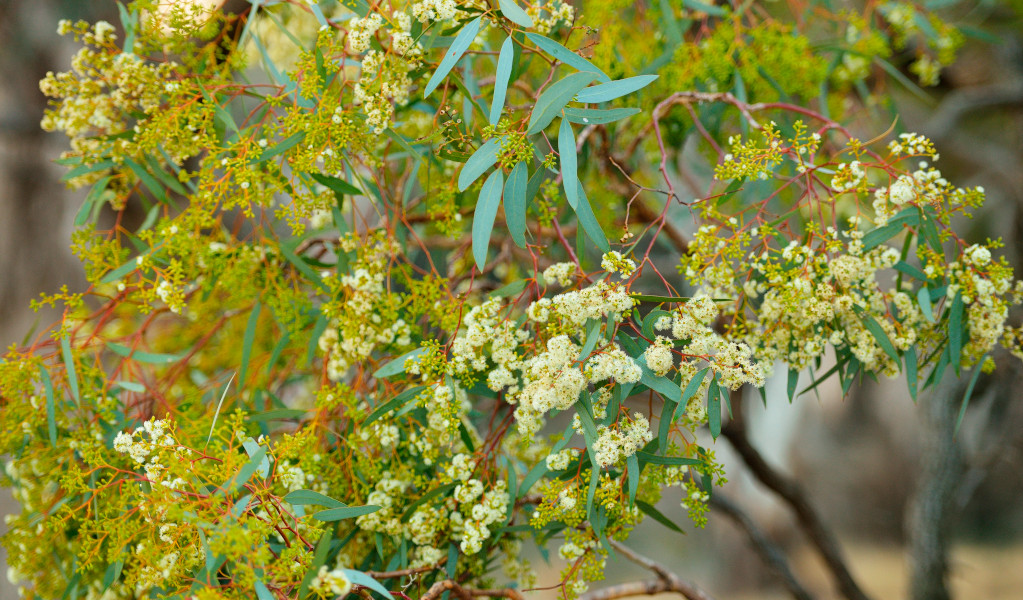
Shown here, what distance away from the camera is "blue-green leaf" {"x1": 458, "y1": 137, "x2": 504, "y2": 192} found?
48cm

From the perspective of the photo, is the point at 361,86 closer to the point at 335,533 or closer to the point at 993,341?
the point at 335,533

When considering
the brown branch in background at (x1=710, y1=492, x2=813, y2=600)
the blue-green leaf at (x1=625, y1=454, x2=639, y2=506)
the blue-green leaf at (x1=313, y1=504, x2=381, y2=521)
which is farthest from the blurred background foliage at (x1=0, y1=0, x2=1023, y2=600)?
the blue-green leaf at (x1=313, y1=504, x2=381, y2=521)

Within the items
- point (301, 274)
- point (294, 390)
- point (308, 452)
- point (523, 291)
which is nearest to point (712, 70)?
point (523, 291)

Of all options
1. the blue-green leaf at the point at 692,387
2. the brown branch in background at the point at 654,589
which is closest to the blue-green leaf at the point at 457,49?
the blue-green leaf at the point at 692,387

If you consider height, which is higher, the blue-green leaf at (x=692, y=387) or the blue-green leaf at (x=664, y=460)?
the blue-green leaf at (x=692, y=387)

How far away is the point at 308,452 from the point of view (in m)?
0.63

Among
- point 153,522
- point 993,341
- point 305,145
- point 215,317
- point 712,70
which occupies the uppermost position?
point 712,70

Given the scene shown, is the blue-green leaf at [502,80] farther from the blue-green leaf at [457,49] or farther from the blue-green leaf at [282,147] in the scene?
the blue-green leaf at [282,147]

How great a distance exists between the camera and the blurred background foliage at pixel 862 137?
95cm

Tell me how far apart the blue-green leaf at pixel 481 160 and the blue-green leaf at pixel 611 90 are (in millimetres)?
81

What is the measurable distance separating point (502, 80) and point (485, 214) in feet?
0.36

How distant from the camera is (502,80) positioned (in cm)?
51

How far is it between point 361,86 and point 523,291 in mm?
246

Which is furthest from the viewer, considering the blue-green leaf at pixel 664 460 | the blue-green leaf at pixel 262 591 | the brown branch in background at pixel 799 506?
the brown branch in background at pixel 799 506
